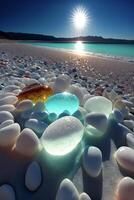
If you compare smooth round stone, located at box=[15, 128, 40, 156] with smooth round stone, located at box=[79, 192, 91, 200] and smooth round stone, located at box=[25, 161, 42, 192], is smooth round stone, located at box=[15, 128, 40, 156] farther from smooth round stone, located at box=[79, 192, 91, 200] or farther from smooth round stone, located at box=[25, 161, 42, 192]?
smooth round stone, located at box=[79, 192, 91, 200]

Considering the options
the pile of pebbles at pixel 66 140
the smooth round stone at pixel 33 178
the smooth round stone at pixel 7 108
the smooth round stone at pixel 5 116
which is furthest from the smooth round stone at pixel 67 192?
the smooth round stone at pixel 7 108

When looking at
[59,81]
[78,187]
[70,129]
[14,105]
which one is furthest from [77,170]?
[59,81]

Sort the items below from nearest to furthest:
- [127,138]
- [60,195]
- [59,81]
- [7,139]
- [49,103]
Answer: [60,195] < [7,139] < [127,138] < [49,103] < [59,81]

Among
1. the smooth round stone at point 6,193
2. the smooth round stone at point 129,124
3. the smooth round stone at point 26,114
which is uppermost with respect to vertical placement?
the smooth round stone at point 26,114

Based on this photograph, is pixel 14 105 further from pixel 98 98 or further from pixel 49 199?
pixel 49 199

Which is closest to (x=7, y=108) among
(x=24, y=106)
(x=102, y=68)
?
(x=24, y=106)

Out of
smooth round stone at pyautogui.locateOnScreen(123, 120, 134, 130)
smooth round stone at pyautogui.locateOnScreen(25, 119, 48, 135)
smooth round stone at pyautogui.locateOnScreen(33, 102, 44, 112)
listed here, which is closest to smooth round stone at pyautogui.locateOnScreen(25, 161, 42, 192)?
smooth round stone at pyautogui.locateOnScreen(25, 119, 48, 135)

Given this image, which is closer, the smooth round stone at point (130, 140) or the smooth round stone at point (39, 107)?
the smooth round stone at point (130, 140)

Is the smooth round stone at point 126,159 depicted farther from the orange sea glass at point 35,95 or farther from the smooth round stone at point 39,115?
the orange sea glass at point 35,95
